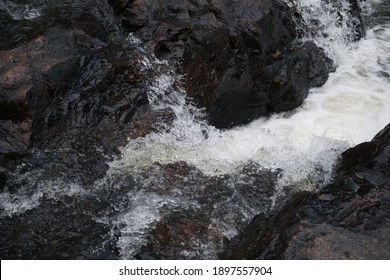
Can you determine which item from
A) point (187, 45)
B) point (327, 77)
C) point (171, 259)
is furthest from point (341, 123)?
point (171, 259)

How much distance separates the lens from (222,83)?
549 centimetres

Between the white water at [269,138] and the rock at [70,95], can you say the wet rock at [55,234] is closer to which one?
the white water at [269,138]

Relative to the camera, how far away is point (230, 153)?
509cm

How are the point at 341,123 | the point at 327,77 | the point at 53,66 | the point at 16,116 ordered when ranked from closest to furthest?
the point at 16,116, the point at 53,66, the point at 341,123, the point at 327,77

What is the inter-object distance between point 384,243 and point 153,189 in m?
2.12

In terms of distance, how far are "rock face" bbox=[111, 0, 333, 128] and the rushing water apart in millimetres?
177

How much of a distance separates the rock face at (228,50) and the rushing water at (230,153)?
0.58 ft

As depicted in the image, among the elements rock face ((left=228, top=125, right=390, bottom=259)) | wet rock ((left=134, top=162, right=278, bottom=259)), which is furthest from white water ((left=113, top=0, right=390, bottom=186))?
rock face ((left=228, top=125, right=390, bottom=259))

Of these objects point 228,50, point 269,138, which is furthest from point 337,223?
point 228,50

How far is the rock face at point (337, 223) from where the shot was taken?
3.29 meters

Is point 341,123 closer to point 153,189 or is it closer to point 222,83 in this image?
point 222,83

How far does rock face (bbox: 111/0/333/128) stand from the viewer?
207 inches

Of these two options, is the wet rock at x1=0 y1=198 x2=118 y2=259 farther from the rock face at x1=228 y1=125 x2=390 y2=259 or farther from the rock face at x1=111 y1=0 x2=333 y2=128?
the rock face at x1=111 y1=0 x2=333 y2=128
